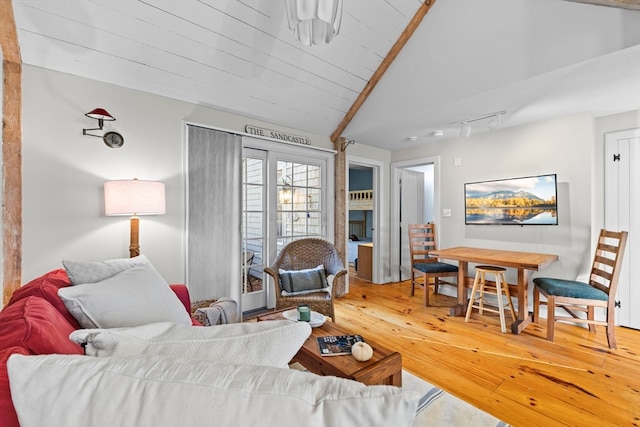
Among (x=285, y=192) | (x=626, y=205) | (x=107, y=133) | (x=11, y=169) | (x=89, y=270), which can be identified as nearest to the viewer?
(x=89, y=270)

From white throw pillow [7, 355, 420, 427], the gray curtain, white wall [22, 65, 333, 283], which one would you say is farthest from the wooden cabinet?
white throw pillow [7, 355, 420, 427]

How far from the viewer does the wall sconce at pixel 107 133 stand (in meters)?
2.22

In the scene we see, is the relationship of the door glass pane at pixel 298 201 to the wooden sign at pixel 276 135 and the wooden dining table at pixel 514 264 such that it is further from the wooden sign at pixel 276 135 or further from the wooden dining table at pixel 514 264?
the wooden dining table at pixel 514 264

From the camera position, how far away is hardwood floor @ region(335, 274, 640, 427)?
1750mm

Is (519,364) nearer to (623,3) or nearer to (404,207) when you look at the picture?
(623,3)

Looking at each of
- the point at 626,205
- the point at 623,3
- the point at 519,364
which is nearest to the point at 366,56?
the point at 623,3

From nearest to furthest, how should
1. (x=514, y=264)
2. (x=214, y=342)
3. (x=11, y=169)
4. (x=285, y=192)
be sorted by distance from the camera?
1. (x=214, y=342)
2. (x=11, y=169)
3. (x=514, y=264)
4. (x=285, y=192)

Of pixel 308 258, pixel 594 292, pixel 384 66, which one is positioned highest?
pixel 384 66

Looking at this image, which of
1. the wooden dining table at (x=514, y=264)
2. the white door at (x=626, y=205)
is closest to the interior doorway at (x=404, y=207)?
the wooden dining table at (x=514, y=264)

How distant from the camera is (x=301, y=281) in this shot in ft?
9.62

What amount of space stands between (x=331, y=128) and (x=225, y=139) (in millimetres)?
1468

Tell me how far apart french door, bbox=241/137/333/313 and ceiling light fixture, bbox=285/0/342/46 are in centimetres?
169

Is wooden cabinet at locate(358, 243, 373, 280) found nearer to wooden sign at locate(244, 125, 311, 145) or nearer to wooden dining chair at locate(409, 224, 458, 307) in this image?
wooden dining chair at locate(409, 224, 458, 307)

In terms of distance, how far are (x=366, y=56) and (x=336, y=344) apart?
2.83 m
